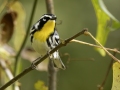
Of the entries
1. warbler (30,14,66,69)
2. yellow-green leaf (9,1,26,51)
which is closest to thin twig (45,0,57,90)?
warbler (30,14,66,69)

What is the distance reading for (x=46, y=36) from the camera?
876 mm

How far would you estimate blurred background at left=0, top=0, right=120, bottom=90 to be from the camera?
2402mm

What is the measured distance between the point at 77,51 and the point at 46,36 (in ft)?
5.45

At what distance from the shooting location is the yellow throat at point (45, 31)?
2.81ft

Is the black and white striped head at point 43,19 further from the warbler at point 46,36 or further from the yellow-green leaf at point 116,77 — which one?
the yellow-green leaf at point 116,77

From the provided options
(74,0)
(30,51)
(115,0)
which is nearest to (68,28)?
(74,0)

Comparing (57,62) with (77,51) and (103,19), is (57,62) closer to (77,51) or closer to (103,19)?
(103,19)

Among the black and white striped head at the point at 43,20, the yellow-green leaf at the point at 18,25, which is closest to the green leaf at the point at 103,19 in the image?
the black and white striped head at the point at 43,20

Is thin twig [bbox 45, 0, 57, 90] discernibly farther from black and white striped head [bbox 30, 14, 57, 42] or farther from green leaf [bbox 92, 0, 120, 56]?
green leaf [bbox 92, 0, 120, 56]

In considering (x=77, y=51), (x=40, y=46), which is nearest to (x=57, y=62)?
(x=40, y=46)

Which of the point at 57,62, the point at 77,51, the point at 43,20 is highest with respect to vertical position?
the point at 43,20

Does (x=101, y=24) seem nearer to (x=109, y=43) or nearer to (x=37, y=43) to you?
(x=37, y=43)

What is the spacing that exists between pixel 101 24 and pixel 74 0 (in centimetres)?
206

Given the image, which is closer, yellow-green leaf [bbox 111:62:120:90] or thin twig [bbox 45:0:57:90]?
yellow-green leaf [bbox 111:62:120:90]
